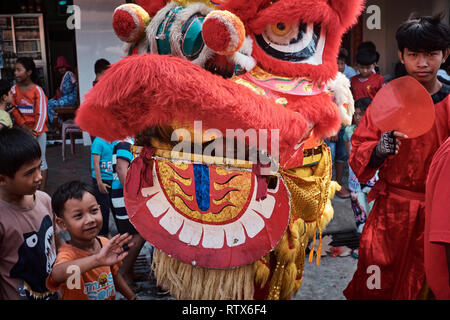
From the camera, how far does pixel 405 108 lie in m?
2.05

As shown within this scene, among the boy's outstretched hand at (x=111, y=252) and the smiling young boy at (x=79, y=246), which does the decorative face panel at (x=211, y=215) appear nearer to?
the smiling young boy at (x=79, y=246)

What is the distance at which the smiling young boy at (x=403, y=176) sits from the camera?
204cm

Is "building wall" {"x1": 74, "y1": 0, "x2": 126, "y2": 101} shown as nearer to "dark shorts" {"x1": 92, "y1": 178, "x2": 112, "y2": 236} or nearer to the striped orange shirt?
the striped orange shirt

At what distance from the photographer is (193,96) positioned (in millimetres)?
1791

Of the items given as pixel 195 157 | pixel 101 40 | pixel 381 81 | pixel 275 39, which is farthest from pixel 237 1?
pixel 101 40

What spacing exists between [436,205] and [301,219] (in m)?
0.95

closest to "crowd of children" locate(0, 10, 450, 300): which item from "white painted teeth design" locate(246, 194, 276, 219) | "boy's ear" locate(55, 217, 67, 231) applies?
"boy's ear" locate(55, 217, 67, 231)

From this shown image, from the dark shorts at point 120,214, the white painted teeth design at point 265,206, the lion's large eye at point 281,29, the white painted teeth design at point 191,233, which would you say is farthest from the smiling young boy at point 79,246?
the dark shorts at point 120,214

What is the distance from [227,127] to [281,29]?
0.49 metres

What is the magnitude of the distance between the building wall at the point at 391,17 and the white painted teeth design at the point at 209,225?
20.6 ft

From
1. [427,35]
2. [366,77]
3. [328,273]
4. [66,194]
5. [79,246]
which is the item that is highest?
[427,35]

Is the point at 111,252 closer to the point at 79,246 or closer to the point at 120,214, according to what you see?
the point at 79,246

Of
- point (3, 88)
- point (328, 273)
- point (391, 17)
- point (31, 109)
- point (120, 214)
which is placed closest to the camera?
point (120, 214)

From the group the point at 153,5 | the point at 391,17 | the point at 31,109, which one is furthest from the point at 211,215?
the point at 391,17
